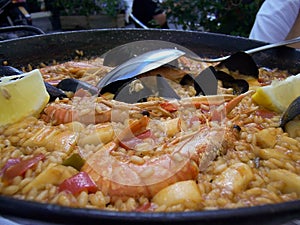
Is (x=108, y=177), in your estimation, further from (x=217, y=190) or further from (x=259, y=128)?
(x=259, y=128)

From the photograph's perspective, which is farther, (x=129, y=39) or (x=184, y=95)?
(x=129, y=39)

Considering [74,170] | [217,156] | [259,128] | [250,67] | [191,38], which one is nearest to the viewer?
[74,170]

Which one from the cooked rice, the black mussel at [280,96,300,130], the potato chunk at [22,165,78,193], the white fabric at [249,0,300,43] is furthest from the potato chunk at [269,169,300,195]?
the white fabric at [249,0,300,43]

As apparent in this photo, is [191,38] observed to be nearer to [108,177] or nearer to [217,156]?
[217,156]

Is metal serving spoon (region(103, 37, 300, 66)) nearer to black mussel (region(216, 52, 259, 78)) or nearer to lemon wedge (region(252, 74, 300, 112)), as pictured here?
black mussel (region(216, 52, 259, 78))

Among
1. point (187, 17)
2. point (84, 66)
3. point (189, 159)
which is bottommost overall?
point (187, 17)

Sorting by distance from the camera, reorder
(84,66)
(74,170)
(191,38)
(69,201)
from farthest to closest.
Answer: (191,38) < (84,66) < (74,170) < (69,201)

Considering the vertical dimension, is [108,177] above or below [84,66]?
above

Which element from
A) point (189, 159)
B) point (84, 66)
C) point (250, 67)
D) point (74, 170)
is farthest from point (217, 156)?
point (84, 66)
